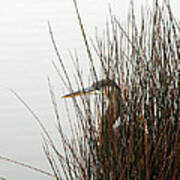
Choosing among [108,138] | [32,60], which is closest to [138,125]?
[108,138]

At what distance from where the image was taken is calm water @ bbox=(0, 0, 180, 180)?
3195mm

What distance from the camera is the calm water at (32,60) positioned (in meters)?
3.20

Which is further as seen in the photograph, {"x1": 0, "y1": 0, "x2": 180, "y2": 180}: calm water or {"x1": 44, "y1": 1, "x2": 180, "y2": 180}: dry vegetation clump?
{"x1": 0, "y1": 0, "x2": 180, "y2": 180}: calm water

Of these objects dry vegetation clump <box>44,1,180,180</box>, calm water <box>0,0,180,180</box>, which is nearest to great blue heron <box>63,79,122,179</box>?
dry vegetation clump <box>44,1,180,180</box>

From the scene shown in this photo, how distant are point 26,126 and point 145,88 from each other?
2145 mm

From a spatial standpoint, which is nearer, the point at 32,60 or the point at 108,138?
the point at 108,138

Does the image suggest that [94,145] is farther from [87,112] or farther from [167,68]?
[167,68]

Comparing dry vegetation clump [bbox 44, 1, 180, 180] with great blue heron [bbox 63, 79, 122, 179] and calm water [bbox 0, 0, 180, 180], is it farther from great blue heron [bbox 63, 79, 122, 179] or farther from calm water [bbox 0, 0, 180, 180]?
calm water [bbox 0, 0, 180, 180]

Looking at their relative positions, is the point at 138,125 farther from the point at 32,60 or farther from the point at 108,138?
the point at 32,60

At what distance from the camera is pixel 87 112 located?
1127 mm

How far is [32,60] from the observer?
3.30 m

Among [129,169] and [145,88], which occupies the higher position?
[145,88]

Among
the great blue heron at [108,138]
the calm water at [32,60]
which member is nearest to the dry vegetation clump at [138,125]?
the great blue heron at [108,138]

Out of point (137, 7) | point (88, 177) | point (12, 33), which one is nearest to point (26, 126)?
point (12, 33)
